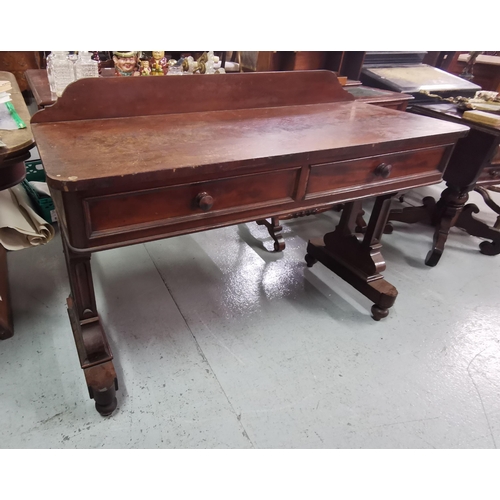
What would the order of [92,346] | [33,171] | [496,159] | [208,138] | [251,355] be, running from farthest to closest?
1. [33,171]
2. [496,159]
3. [251,355]
4. [92,346]
5. [208,138]

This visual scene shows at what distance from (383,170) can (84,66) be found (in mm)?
1173

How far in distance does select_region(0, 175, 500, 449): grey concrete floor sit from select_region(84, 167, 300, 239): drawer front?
2.28ft

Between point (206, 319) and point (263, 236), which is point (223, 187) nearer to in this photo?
point (206, 319)

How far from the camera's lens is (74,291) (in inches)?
47.3

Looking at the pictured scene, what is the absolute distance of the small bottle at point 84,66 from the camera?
145cm

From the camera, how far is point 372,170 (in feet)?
4.26

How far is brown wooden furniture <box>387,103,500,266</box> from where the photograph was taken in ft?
6.29

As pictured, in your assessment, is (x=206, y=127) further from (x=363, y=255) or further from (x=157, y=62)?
(x=363, y=255)

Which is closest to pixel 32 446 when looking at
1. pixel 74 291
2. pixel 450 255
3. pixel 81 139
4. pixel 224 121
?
pixel 74 291

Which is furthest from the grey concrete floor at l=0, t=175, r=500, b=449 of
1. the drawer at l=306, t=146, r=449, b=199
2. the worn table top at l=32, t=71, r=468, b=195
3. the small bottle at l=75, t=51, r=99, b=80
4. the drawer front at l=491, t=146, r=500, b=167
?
the small bottle at l=75, t=51, r=99, b=80

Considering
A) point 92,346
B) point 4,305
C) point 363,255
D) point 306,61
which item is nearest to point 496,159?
point 363,255

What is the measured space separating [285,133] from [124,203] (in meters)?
0.57

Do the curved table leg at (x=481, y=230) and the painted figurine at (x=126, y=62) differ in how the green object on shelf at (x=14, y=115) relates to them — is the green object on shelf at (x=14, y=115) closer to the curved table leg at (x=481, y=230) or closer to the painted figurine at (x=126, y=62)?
→ the painted figurine at (x=126, y=62)

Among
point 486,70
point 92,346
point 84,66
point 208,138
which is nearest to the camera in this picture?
point 208,138
